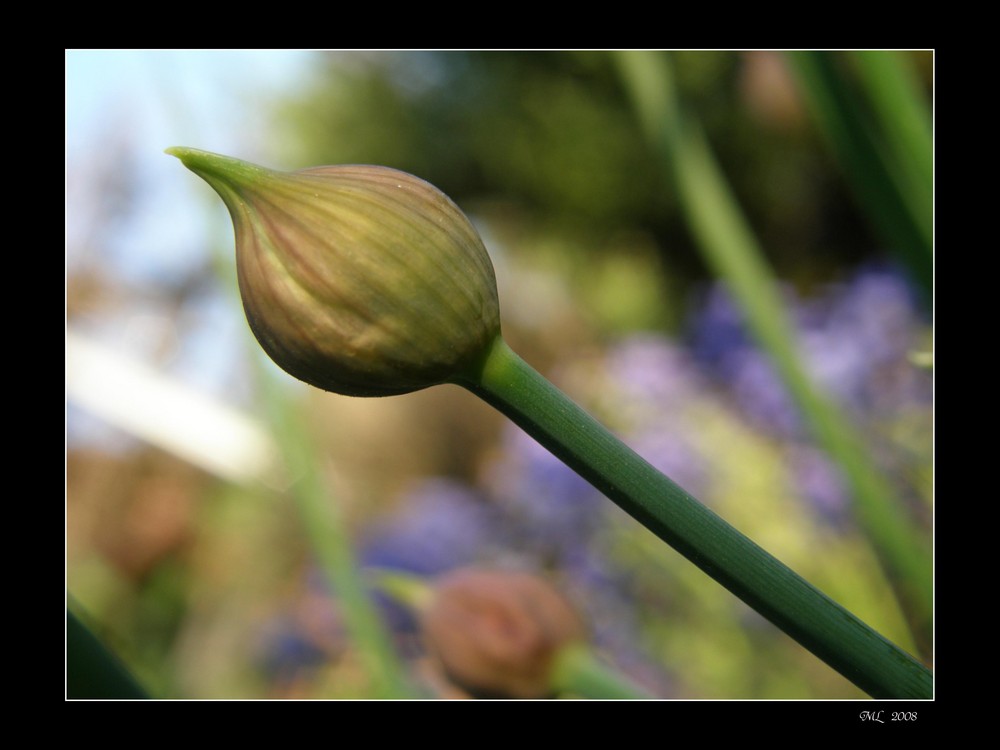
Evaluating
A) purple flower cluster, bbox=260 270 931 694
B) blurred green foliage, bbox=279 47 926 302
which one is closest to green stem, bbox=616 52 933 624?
purple flower cluster, bbox=260 270 931 694

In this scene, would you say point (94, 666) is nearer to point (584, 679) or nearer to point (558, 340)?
point (584, 679)

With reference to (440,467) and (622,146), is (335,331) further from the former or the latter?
(622,146)

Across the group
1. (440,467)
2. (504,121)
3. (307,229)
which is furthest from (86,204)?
(307,229)

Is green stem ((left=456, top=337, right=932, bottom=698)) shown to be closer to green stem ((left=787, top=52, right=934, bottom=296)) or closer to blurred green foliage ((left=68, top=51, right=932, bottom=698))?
green stem ((left=787, top=52, right=934, bottom=296))

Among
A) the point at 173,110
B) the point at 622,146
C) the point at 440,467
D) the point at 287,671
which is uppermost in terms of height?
the point at 622,146

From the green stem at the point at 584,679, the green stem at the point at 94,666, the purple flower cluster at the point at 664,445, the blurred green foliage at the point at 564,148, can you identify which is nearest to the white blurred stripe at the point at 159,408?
the purple flower cluster at the point at 664,445

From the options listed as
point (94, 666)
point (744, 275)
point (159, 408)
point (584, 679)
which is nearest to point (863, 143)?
point (744, 275)

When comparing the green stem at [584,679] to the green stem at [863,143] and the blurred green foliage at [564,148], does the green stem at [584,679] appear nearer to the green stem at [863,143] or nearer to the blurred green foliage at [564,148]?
the green stem at [863,143]
